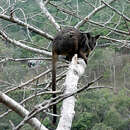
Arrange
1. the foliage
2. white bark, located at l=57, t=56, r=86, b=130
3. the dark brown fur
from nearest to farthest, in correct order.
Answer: white bark, located at l=57, t=56, r=86, b=130 → the dark brown fur → the foliage

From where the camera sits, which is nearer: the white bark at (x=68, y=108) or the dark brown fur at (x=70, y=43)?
the white bark at (x=68, y=108)

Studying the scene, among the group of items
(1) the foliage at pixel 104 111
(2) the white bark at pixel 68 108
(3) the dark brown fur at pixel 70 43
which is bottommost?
(1) the foliage at pixel 104 111

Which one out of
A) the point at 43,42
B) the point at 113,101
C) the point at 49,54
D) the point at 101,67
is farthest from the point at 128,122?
the point at 49,54

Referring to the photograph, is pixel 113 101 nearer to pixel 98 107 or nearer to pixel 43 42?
pixel 98 107

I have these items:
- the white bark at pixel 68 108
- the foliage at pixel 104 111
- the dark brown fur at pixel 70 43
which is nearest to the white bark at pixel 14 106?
the white bark at pixel 68 108

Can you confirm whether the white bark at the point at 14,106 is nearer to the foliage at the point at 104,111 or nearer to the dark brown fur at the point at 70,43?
the dark brown fur at the point at 70,43

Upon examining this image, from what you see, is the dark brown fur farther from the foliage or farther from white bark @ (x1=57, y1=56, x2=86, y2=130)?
the foliage

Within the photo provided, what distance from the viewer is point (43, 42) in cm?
838

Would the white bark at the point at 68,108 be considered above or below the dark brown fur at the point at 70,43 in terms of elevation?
below

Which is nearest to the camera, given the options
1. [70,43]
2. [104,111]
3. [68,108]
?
[68,108]

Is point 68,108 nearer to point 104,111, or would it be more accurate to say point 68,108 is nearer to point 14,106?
point 14,106

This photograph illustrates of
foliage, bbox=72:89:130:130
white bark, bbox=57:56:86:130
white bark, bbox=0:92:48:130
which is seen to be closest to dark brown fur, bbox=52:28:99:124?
white bark, bbox=57:56:86:130

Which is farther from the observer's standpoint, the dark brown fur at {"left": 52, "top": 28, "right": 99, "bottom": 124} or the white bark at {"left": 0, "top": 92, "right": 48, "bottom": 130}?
the dark brown fur at {"left": 52, "top": 28, "right": 99, "bottom": 124}

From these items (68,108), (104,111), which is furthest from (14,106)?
(104,111)
